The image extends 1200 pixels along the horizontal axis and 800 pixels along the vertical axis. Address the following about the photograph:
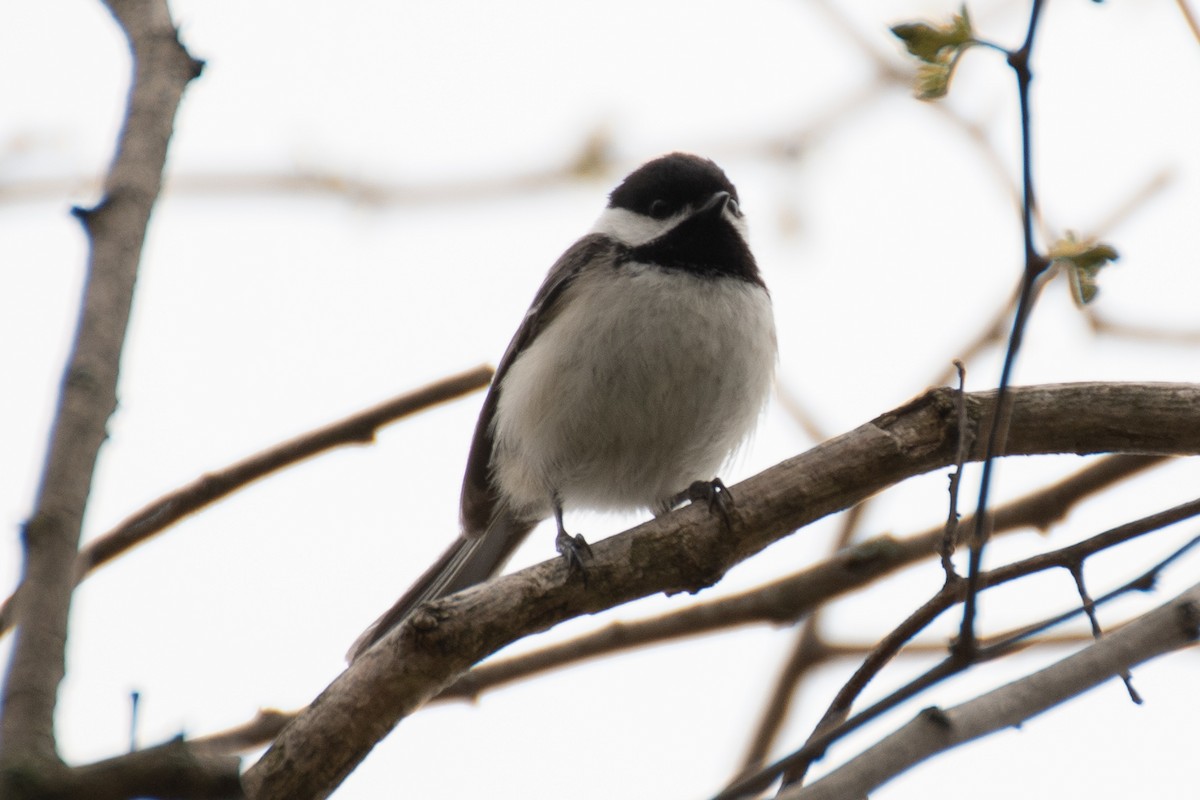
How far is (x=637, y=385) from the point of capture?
13.8 feet

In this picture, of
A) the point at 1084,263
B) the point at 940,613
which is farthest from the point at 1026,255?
the point at 940,613

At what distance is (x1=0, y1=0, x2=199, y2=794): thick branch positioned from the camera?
120 cm

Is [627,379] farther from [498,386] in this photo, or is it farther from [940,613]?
[940,613]

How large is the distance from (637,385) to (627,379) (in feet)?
0.14

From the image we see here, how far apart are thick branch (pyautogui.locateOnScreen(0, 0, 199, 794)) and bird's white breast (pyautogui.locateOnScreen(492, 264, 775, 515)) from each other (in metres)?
2.46

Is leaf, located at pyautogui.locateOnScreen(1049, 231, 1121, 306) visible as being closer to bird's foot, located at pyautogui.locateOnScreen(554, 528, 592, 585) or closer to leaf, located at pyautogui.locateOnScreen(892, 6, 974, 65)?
leaf, located at pyautogui.locateOnScreen(892, 6, 974, 65)

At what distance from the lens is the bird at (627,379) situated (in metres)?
4.22

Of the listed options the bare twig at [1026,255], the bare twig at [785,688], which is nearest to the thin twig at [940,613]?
the bare twig at [1026,255]

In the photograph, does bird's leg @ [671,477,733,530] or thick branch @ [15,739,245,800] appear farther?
bird's leg @ [671,477,733,530]

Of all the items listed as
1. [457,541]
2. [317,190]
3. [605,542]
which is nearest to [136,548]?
[605,542]

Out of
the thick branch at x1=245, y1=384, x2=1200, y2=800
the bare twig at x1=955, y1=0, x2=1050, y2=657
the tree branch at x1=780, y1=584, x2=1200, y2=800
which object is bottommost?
the tree branch at x1=780, y1=584, x2=1200, y2=800

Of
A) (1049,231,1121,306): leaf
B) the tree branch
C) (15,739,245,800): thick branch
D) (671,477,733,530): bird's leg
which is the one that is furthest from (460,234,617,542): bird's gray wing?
(15,739,245,800): thick branch

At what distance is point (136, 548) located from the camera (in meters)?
2.15

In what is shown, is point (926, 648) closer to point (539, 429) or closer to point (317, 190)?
point (539, 429)
